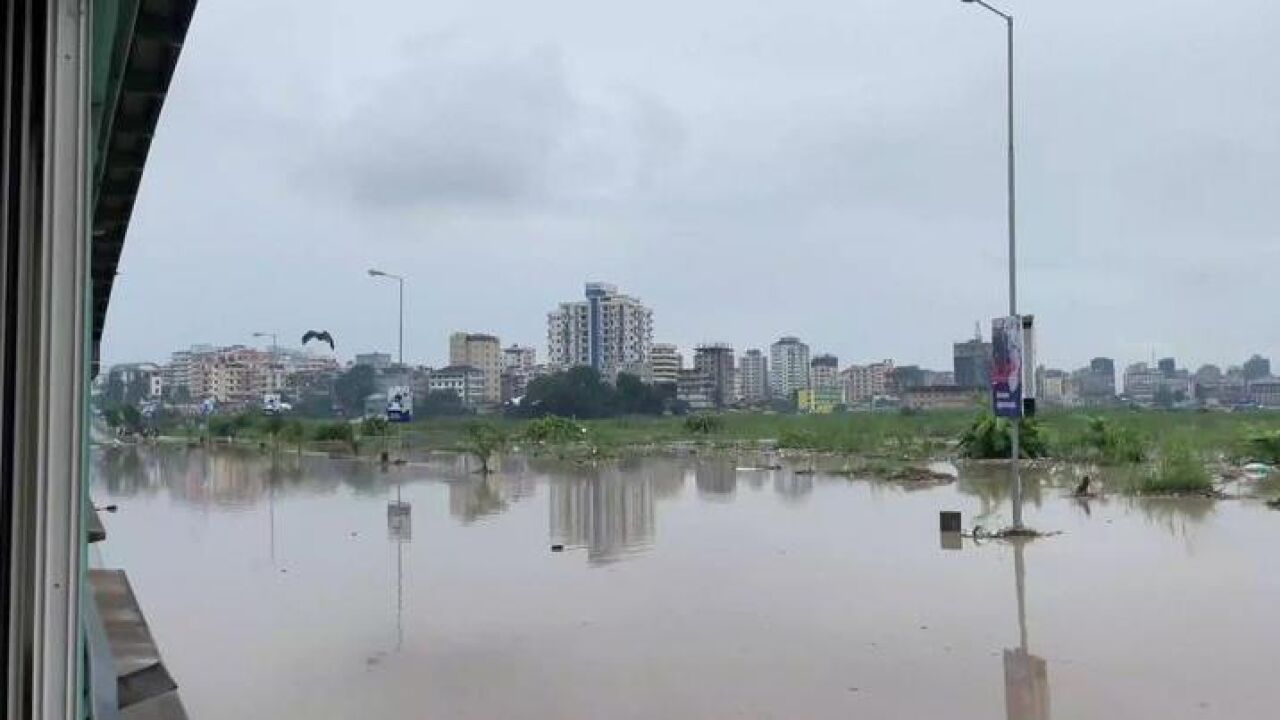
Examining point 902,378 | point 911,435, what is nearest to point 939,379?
point 902,378

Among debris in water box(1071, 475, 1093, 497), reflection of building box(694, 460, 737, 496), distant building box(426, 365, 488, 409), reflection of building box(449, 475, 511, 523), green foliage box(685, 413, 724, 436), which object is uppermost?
distant building box(426, 365, 488, 409)

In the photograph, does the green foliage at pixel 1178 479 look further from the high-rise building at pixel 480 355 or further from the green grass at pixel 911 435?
the high-rise building at pixel 480 355

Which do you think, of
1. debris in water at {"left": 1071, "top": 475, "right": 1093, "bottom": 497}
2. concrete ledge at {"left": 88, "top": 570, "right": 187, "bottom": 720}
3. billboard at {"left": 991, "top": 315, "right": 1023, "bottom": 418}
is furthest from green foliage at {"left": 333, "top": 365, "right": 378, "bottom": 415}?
concrete ledge at {"left": 88, "top": 570, "right": 187, "bottom": 720}

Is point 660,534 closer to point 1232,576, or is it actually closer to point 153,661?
point 1232,576

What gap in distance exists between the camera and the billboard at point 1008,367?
13766mm

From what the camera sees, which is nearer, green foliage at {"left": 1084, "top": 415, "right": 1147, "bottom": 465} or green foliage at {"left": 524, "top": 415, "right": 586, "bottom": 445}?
green foliage at {"left": 1084, "top": 415, "right": 1147, "bottom": 465}

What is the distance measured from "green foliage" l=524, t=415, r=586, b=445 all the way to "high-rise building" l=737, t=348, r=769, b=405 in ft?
208

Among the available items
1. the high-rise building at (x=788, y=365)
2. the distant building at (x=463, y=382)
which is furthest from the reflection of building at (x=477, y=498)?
the high-rise building at (x=788, y=365)

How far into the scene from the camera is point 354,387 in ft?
228

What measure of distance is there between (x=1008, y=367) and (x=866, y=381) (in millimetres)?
96823

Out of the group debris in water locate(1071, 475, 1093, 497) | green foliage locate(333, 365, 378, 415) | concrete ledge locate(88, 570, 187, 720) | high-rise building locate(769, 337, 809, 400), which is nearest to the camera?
concrete ledge locate(88, 570, 187, 720)

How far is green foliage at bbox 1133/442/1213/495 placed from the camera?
62.9ft

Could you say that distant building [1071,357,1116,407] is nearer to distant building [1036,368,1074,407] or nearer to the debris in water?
distant building [1036,368,1074,407]

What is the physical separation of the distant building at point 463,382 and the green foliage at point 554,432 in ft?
127
